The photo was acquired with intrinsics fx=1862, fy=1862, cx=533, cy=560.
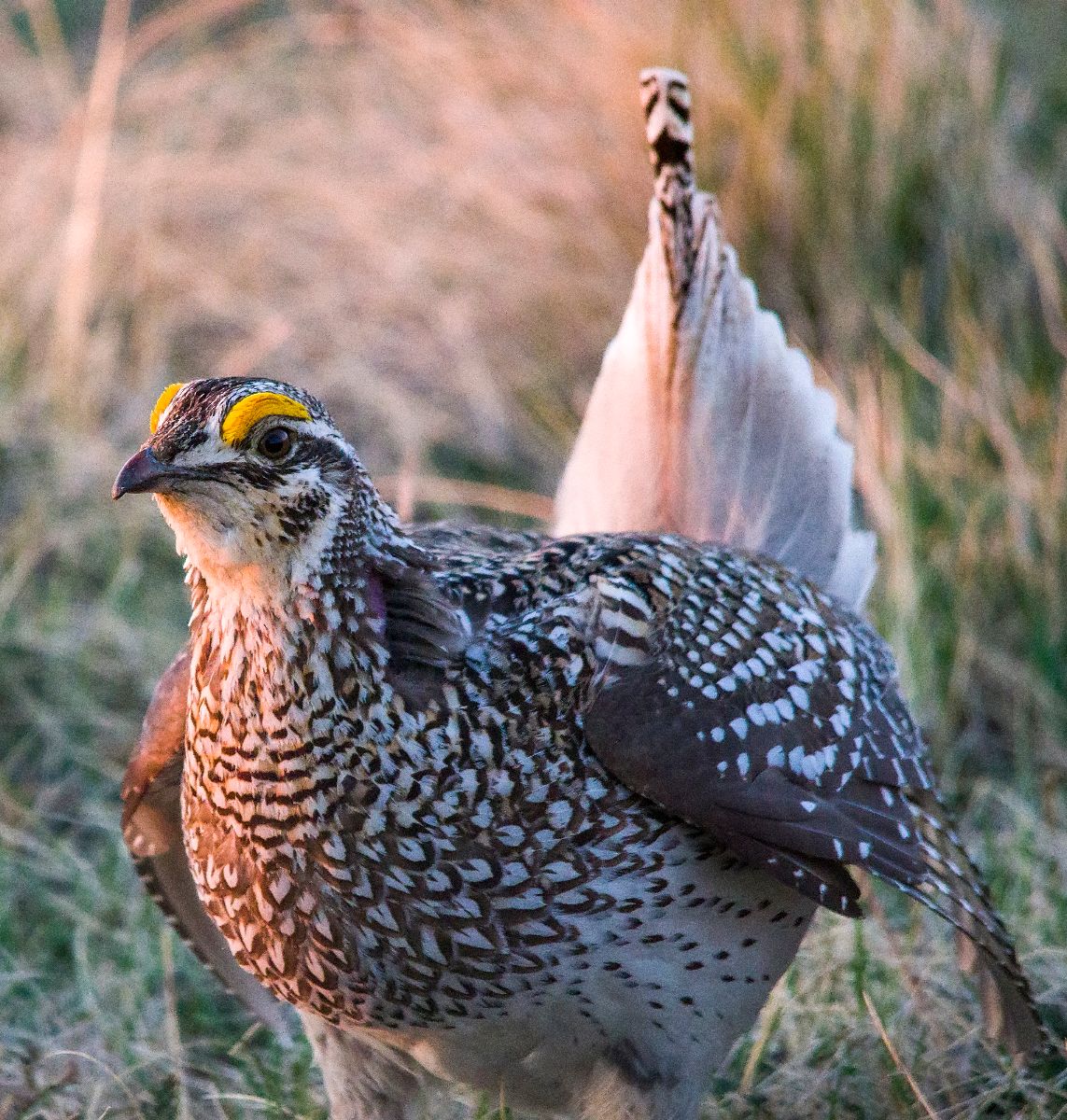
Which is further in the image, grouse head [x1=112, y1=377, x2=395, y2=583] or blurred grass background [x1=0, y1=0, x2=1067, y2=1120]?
blurred grass background [x1=0, y1=0, x2=1067, y2=1120]

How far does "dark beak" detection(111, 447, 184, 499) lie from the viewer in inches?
96.5

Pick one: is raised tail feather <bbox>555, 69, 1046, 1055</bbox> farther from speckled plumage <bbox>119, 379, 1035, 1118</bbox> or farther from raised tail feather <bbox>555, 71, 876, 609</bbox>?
speckled plumage <bbox>119, 379, 1035, 1118</bbox>

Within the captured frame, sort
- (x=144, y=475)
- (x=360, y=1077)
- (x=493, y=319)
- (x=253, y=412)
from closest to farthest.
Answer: (x=144, y=475), (x=253, y=412), (x=360, y=1077), (x=493, y=319)

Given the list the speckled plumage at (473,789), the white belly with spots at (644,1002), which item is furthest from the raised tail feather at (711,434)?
the speckled plumage at (473,789)

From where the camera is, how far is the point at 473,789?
270cm

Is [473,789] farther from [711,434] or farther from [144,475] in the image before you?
[711,434]

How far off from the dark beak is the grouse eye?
5.2 inches

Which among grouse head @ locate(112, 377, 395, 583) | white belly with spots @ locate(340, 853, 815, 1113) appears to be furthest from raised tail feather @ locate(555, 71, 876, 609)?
grouse head @ locate(112, 377, 395, 583)

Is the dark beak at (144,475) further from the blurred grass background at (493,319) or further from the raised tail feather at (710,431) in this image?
the blurred grass background at (493,319)

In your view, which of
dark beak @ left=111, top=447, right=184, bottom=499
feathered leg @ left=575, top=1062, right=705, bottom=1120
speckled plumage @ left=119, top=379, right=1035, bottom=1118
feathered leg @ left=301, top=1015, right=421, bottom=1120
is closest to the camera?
dark beak @ left=111, top=447, right=184, bottom=499

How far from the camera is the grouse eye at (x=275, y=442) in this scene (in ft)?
8.48

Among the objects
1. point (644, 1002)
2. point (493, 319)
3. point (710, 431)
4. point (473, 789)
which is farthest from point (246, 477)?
point (493, 319)

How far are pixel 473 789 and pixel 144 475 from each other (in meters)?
0.66

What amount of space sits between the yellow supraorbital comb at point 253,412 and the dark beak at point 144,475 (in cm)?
10
